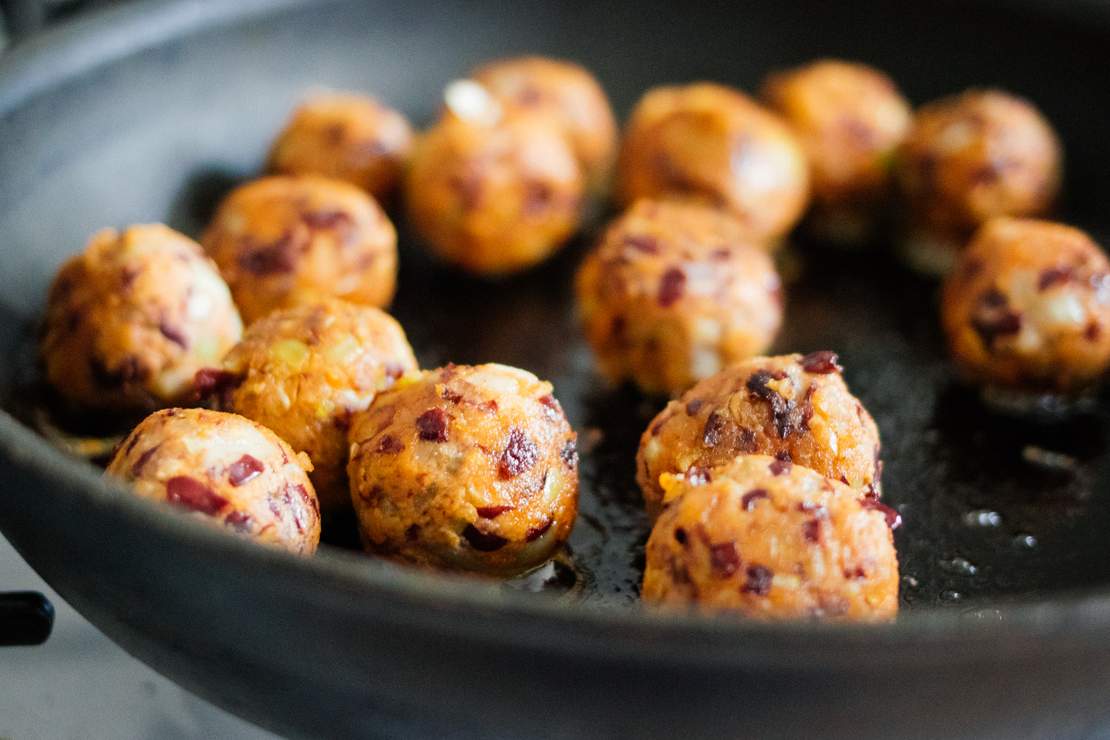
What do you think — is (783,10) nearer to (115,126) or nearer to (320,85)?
(320,85)

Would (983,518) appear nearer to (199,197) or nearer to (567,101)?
(567,101)

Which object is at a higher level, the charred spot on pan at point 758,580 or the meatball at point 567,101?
the meatball at point 567,101

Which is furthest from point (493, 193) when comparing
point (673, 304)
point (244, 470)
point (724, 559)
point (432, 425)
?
point (724, 559)

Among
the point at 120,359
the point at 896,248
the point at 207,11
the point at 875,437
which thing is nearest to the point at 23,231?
the point at 120,359

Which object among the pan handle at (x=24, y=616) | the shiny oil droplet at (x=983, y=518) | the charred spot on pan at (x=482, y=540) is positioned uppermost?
the charred spot on pan at (x=482, y=540)

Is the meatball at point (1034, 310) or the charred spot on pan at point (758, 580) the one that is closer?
the charred spot on pan at point (758, 580)

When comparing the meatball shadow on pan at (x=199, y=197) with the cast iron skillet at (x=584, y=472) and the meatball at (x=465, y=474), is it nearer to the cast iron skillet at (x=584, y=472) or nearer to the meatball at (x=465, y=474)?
the cast iron skillet at (x=584, y=472)

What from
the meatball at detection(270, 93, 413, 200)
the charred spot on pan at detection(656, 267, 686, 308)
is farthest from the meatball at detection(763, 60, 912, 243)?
the meatball at detection(270, 93, 413, 200)

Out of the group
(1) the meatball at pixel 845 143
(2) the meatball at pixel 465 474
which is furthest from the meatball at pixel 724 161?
(2) the meatball at pixel 465 474
